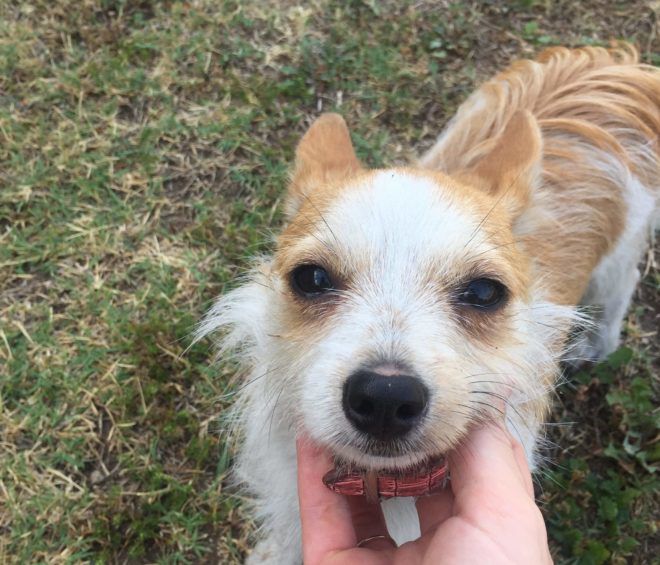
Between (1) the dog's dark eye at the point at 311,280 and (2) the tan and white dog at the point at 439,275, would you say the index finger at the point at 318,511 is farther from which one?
(1) the dog's dark eye at the point at 311,280

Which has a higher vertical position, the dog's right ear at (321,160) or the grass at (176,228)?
the dog's right ear at (321,160)

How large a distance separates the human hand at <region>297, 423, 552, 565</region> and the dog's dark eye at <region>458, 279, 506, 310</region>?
1.47ft

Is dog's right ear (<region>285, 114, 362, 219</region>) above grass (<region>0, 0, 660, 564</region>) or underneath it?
above

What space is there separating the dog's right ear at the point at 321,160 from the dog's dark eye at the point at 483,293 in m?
0.84

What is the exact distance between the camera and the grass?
3.64m

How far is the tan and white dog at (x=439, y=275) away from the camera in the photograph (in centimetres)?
201

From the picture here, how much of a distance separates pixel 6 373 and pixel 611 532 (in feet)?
12.4

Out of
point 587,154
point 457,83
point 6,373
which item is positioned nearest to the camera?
point 587,154

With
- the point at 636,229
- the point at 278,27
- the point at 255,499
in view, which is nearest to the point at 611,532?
the point at 636,229

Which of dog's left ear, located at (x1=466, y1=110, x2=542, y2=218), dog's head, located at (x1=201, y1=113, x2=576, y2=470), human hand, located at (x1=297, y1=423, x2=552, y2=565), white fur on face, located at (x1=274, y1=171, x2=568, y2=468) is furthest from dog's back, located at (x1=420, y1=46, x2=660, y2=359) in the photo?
human hand, located at (x1=297, y1=423, x2=552, y2=565)

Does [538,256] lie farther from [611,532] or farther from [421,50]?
[421,50]

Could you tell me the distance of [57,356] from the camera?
13.0 feet

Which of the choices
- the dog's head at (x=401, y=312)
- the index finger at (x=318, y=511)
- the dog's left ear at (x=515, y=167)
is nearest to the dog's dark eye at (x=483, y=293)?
the dog's head at (x=401, y=312)

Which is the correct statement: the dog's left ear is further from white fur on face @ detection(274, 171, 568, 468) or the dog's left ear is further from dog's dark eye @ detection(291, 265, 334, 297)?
dog's dark eye @ detection(291, 265, 334, 297)
